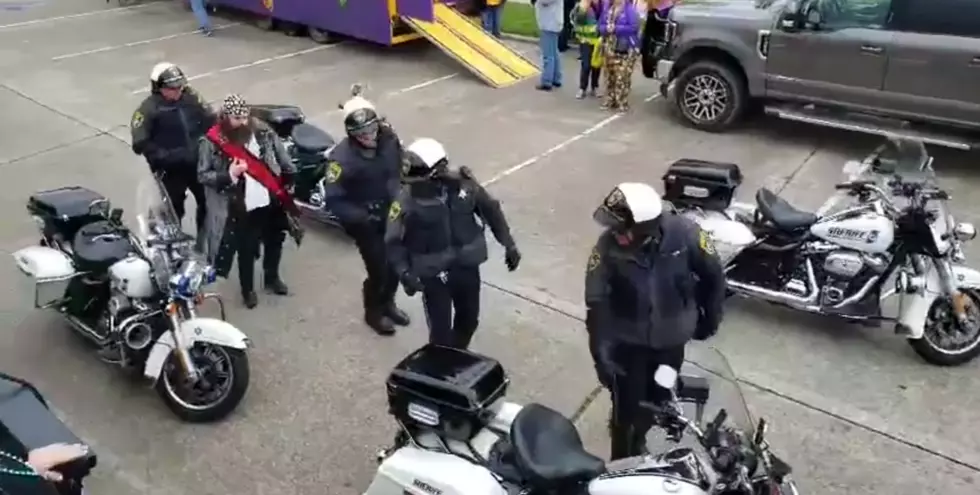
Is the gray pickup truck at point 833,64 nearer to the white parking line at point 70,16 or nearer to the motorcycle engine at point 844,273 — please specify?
the motorcycle engine at point 844,273

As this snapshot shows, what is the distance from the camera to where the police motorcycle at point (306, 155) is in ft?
25.5

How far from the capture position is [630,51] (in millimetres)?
10648

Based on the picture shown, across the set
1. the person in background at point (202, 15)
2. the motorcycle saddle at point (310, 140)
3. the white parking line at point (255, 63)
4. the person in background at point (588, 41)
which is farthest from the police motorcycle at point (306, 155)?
the person in background at point (202, 15)

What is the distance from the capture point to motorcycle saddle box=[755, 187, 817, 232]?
610 cm

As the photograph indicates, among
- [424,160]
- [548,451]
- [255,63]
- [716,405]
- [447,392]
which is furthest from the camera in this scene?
[255,63]

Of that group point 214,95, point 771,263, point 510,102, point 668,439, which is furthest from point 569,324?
point 214,95

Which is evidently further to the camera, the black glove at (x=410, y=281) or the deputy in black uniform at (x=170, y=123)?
the deputy in black uniform at (x=170, y=123)

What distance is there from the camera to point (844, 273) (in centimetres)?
594

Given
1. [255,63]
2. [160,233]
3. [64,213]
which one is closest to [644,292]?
[160,233]

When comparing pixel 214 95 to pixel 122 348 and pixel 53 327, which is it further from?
pixel 122 348

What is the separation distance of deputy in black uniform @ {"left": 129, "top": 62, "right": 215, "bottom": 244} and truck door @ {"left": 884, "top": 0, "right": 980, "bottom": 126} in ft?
21.2

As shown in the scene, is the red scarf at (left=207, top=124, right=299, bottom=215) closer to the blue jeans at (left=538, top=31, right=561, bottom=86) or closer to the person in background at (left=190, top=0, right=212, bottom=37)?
the blue jeans at (left=538, top=31, right=561, bottom=86)

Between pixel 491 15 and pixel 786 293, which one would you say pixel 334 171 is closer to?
pixel 786 293

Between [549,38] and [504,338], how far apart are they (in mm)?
6219
